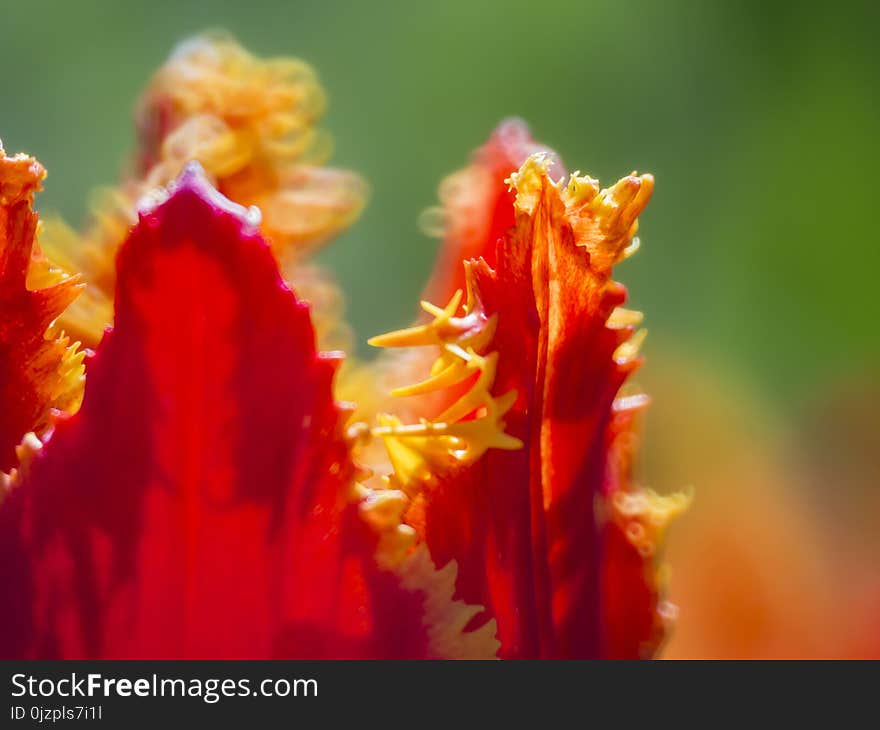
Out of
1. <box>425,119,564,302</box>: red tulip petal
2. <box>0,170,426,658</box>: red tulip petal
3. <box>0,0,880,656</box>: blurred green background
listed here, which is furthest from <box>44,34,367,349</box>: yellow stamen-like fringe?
<box>0,0,880,656</box>: blurred green background

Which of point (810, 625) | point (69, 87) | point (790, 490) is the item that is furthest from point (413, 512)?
point (69, 87)

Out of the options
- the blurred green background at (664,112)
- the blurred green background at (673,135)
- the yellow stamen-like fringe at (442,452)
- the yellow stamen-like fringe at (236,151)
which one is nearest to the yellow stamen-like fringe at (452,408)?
the yellow stamen-like fringe at (442,452)

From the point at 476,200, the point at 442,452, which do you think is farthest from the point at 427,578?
the point at 476,200

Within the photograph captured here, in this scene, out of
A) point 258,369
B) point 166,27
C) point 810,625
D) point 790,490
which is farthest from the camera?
point 166,27

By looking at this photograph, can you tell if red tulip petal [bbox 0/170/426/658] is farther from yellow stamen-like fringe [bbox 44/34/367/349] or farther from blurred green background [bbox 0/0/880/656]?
blurred green background [bbox 0/0/880/656]

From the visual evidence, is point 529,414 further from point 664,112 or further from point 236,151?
point 664,112

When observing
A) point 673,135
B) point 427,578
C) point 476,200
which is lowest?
point 427,578

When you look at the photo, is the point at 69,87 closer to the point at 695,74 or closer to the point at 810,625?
the point at 695,74
